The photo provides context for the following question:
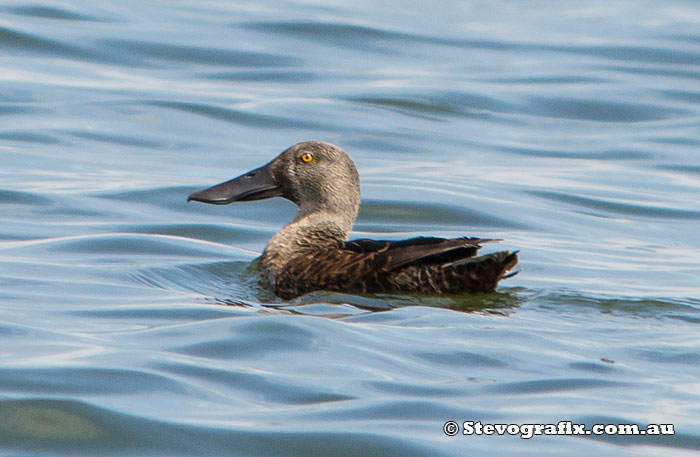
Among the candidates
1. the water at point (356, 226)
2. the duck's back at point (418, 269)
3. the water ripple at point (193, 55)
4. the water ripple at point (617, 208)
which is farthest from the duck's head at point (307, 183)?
the water ripple at point (193, 55)

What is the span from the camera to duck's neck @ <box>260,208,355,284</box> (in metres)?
8.30

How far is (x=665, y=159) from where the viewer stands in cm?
1395

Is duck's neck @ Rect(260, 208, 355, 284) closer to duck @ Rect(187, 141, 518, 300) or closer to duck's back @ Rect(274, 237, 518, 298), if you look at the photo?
duck @ Rect(187, 141, 518, 300)

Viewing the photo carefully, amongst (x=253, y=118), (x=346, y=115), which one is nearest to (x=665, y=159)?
(x=346, y=115)

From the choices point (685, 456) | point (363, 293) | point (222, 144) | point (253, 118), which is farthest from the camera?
point (253, 118)

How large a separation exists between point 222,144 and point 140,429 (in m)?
8.67

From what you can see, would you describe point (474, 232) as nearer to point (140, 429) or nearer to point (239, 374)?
point (239, 374)

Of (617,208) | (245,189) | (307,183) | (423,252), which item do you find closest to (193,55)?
(617,208)

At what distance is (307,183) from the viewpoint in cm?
891

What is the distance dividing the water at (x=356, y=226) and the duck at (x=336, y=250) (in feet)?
0.47

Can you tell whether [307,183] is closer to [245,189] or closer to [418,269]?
[245,189]

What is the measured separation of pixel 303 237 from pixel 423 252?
1.62 m

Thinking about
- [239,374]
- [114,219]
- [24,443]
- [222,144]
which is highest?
[222,144]

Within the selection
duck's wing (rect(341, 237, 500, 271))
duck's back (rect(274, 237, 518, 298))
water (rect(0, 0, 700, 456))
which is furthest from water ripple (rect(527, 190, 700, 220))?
duck's wing (rect(341, 237, 500, 271))
